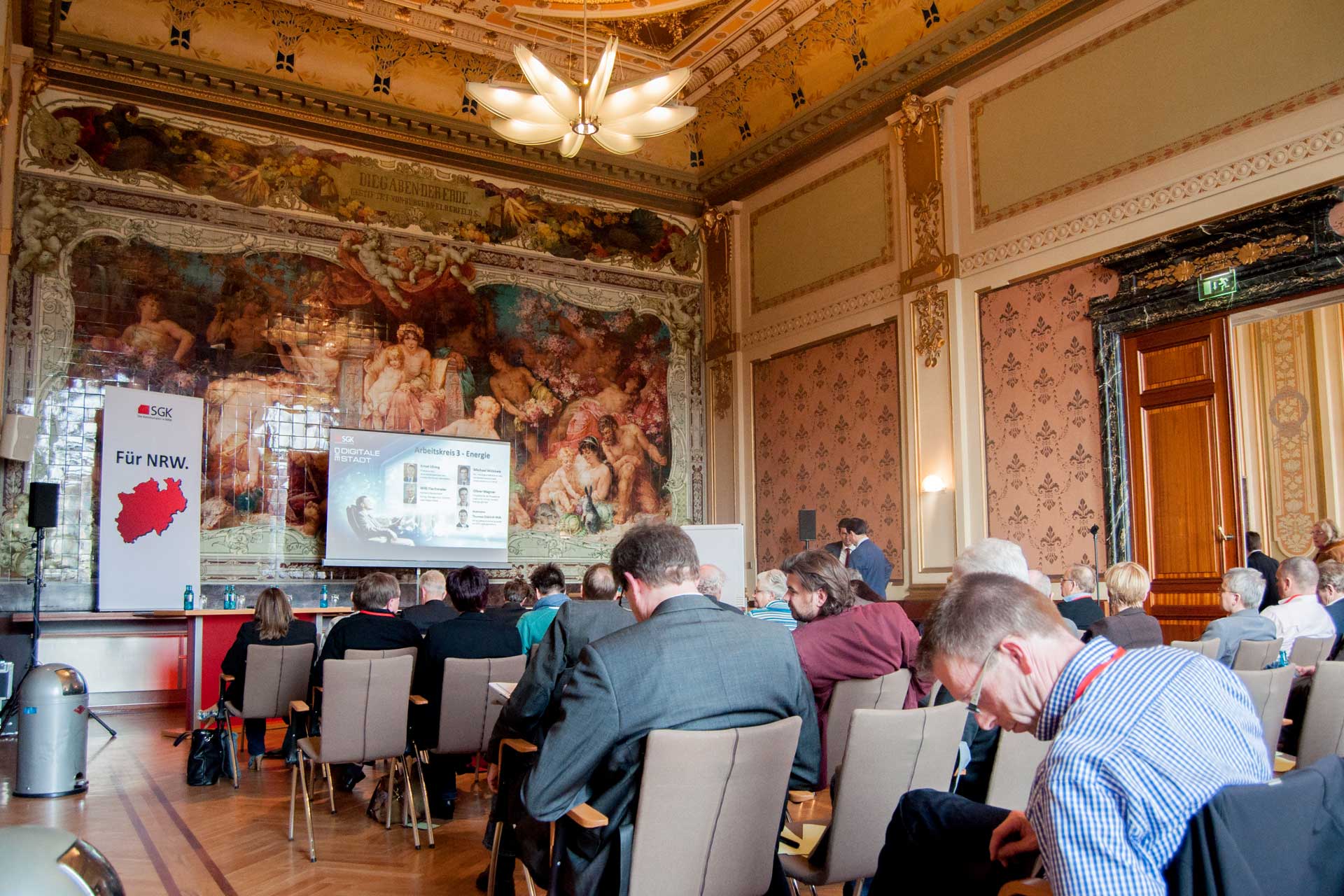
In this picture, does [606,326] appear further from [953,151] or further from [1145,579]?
[1145,579]

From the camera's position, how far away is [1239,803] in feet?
4.36

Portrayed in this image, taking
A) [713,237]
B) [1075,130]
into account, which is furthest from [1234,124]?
[713,237]

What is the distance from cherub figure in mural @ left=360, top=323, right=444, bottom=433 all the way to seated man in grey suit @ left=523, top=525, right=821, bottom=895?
366 inches

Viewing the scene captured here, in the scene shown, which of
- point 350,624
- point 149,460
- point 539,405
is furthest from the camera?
point 539,405

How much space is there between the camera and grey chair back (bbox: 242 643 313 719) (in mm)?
5805

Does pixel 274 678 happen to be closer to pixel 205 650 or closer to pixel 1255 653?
pixel 205 650

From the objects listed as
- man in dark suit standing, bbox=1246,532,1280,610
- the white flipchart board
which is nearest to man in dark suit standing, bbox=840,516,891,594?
the white flipchart board

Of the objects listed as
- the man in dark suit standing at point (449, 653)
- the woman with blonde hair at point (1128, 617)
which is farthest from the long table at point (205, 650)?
the woman with blonde hair at point (1128, 617)

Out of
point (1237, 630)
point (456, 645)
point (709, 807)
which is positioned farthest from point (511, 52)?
point (709, 807)

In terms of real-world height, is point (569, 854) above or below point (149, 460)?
below

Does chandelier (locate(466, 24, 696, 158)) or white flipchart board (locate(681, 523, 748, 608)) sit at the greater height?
chandelier (locate(466, 24, 696, 158))

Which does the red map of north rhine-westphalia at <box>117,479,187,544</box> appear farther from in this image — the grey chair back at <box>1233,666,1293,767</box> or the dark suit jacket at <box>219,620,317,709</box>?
the grey chair back at <box>1233,666,1293,767</box>

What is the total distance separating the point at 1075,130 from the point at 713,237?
5.47 metres

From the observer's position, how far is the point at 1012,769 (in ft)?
9.77
